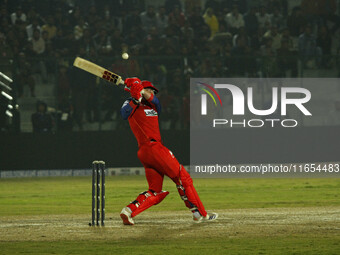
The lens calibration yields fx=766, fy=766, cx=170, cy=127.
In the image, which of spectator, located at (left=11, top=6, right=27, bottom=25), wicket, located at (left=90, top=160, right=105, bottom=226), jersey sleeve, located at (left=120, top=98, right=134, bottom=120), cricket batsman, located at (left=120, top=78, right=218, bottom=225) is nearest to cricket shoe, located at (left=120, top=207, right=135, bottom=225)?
cricket batsman, located at (left=120, top=78, right=218, bottom=225)

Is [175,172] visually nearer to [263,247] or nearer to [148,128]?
[148,128]

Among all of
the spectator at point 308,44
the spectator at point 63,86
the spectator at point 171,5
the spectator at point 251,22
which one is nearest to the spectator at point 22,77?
the spectator at point 63,86

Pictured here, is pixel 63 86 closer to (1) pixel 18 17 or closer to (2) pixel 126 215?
(1) pixel 18 17

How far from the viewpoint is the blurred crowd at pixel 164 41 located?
21672 mm

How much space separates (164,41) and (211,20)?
2154mm

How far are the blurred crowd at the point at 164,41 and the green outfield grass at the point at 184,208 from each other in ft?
8.61

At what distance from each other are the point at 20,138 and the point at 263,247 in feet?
40.7

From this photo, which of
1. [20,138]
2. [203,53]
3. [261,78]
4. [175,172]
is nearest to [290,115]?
[261,78]

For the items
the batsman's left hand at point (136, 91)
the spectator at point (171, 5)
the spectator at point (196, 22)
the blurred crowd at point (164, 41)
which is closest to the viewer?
the batsman's left hand at point (136, 91)

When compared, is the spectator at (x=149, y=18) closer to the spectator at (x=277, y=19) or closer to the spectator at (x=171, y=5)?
the spectator at (x=171, y=5)

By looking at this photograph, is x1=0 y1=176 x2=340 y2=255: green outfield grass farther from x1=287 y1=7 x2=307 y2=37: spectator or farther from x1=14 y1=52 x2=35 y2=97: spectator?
x1=287 y1=7 x2=307 y2=37: spectator

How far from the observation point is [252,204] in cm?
1568

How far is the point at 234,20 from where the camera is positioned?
25547mm

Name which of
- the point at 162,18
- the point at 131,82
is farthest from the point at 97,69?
the point at 162,18
